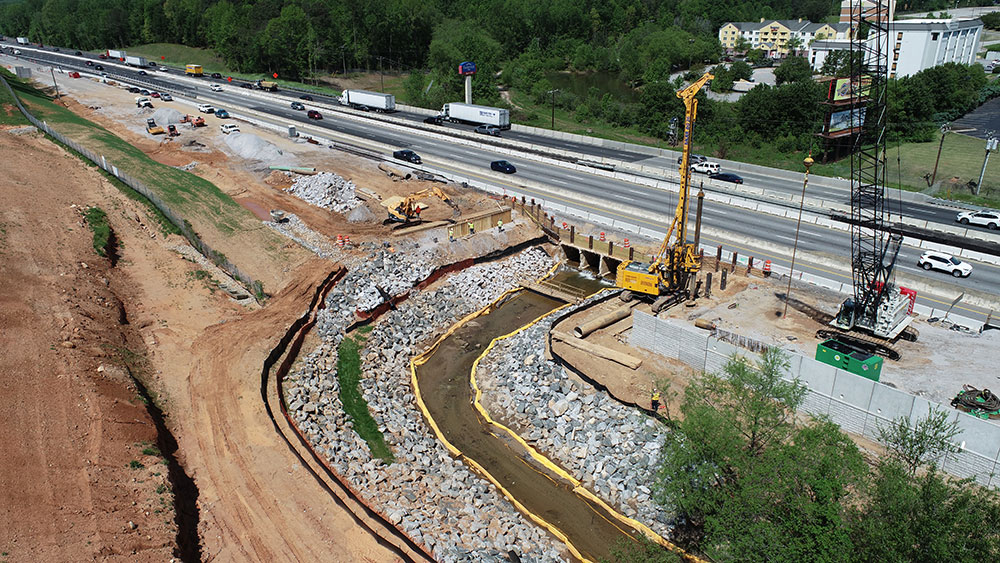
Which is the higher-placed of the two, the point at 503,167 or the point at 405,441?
the point at 503,167

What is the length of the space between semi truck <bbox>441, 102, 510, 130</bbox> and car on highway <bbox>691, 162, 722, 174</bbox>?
32.6 metres

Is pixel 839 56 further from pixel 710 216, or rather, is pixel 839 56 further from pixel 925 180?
pixel 710 216

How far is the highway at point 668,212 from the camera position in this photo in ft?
151

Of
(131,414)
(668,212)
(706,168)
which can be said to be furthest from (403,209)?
(706,168)

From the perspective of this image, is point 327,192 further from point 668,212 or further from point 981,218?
point 981,218

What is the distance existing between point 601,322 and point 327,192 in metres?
31.5

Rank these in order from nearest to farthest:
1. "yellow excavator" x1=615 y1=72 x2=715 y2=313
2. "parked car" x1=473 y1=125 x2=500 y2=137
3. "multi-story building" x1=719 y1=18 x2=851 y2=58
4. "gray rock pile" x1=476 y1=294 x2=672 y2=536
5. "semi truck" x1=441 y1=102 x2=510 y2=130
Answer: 1. "gray rock pile" x1=476 y1=294 x2=672 y2=536
2. "yellow excavator" x1=615 y1=72 x2=715 y2=313
3. "parked car" x1=473 y1=125 x2=500 y2=137
4. "semi truck" x1=441 y1=102 x2=510 y2=130
5. "multi-story building" x1=719 y1=18 x2=851 y2=58

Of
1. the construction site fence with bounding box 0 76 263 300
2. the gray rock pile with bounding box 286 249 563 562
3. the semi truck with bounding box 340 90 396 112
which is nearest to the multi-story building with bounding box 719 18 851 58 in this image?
the semi truck with bounding box 340 90 396 112

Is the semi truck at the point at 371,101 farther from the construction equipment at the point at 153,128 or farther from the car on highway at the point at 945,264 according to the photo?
the car on highway at the point at 945,264

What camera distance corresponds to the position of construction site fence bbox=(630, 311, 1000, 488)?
87.0 ft

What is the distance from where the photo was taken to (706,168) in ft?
227

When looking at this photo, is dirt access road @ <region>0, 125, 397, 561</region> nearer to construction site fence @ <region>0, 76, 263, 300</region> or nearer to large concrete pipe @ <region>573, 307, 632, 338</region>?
construction site fence @ <region>0, 76, 263, 300</region>

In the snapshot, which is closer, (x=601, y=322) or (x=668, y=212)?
(x=601, y=322)

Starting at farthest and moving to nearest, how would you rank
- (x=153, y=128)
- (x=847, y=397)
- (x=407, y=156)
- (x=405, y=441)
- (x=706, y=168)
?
(x=153, y=128)
(x=407, y=156)
(x=706, y=168)
(x=405, y=441)
(x=847, y=397)
